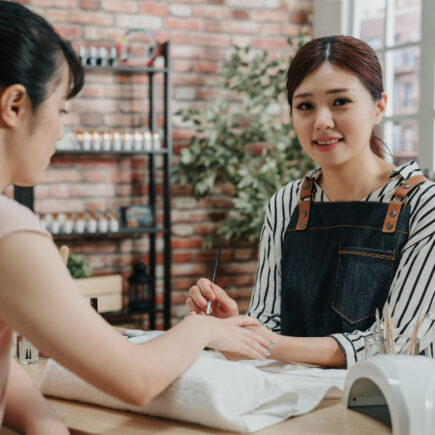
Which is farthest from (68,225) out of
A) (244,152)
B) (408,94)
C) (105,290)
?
(408,94)

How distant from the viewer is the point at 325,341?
4.99ft

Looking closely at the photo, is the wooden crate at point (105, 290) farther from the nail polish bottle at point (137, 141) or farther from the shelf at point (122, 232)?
the nail polish bottle at point (137, 141)

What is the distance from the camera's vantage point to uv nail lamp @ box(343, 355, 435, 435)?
3.17 feet

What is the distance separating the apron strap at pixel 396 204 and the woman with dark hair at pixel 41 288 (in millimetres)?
785

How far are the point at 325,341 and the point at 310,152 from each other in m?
0.55

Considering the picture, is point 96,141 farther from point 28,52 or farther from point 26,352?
point 28,52

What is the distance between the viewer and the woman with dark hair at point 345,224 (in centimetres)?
164

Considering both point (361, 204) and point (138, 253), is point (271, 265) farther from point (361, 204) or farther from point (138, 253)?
point (138, 253)

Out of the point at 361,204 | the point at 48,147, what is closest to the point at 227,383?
the point at 48,147

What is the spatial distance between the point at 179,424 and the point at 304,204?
3.22 ft

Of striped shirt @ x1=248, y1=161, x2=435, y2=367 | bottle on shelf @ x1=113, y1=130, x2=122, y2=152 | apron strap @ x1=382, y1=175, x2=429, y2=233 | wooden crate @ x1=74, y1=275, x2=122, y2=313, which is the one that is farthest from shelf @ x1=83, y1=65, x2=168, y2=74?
apron strap @ x1=382, y1=175, x2=429, y2=233

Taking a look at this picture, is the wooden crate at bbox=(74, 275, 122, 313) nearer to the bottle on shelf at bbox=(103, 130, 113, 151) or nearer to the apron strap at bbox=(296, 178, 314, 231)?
the bottle on shelf at bbox=(103, 130, 113, 151)

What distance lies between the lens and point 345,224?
1791 mm

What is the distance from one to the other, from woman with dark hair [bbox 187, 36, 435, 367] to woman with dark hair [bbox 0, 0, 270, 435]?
58 centimetres
